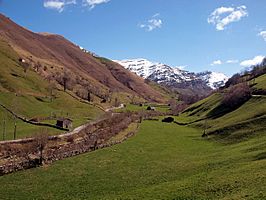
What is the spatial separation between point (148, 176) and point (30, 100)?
338 feet

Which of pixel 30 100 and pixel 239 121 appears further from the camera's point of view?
pixel 30 100

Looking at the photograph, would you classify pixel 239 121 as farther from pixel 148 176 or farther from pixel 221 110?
pixel 148 176

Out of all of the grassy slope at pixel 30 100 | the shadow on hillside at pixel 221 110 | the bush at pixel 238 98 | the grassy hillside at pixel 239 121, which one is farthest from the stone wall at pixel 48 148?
the bush at pixel 238 98

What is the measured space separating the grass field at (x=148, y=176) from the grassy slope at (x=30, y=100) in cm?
3976

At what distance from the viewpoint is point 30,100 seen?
15200 cm

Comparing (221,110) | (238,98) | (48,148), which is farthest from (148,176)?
(238,98)

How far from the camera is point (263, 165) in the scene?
166ft

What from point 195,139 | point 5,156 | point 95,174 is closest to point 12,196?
point 95,174

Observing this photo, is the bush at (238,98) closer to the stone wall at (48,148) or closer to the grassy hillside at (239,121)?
the grassy hillside at (239,121)

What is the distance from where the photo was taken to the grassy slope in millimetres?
134000

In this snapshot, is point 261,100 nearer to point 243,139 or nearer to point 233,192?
point 243,139

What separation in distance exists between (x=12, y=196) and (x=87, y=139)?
50.1 metres

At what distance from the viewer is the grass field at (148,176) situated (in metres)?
46.1

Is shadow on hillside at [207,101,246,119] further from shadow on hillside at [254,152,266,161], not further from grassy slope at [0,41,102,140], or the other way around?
shadow on hillside at [254,152,266,161]
